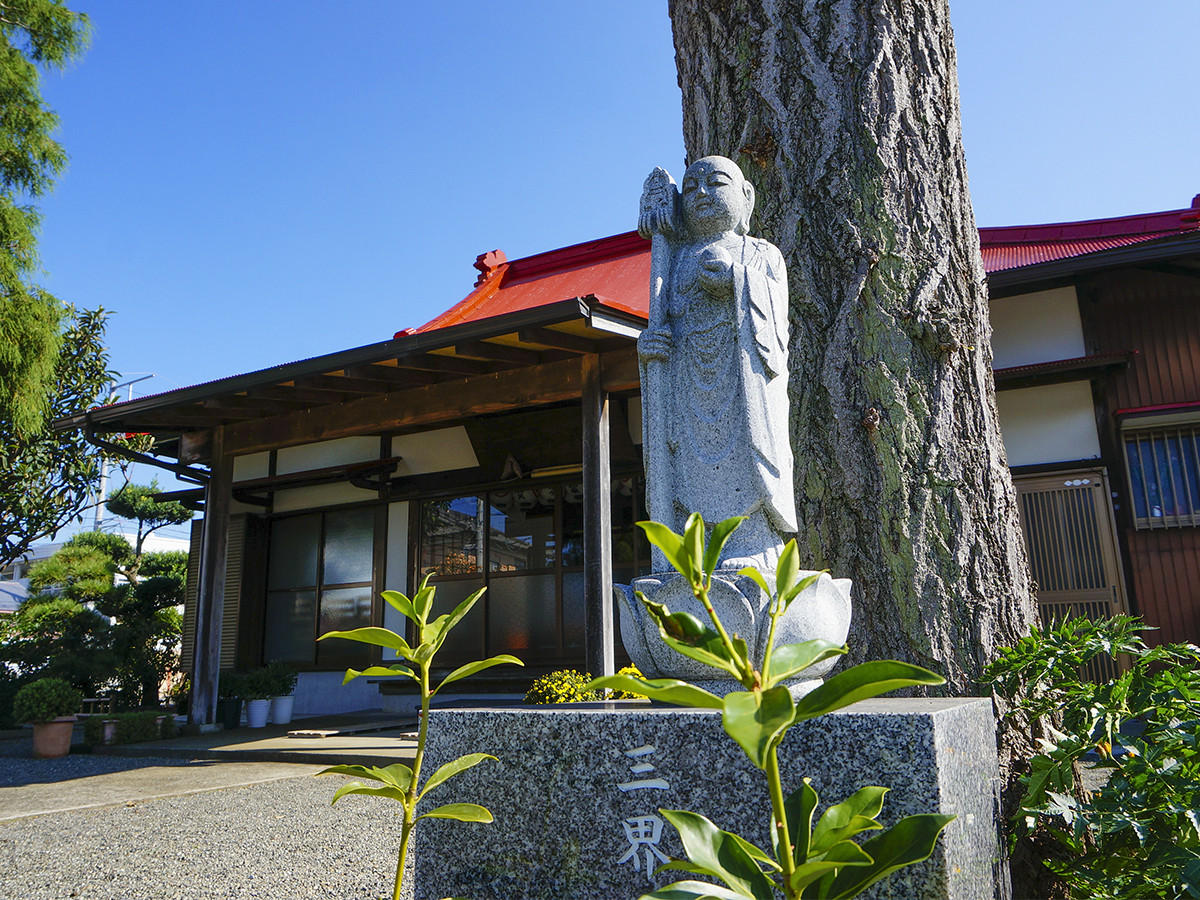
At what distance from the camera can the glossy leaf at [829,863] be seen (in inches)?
30.8

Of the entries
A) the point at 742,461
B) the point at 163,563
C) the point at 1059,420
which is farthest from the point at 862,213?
the point at 163,563

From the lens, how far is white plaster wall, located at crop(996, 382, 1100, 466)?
7.59 m

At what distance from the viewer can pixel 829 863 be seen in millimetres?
790

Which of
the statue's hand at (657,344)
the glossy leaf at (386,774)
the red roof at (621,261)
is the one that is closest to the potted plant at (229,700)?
the red roof at (621,261)

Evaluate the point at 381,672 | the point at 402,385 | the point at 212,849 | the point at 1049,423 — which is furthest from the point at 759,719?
the point at 402,385

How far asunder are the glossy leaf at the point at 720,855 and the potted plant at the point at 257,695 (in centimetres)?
1033

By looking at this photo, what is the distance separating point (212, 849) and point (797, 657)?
4.74 meters

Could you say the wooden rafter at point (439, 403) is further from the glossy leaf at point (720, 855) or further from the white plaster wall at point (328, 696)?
the glossy leaf at point (720, 855)

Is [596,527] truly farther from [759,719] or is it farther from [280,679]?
[759,719]

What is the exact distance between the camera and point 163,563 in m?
18.0

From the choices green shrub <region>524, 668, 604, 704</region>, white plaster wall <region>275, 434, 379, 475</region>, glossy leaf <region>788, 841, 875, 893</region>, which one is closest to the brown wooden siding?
green shrub <region>524, 668, 604, 704</region>

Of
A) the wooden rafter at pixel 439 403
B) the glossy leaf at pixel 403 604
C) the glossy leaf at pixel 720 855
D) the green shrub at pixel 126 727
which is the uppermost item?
the wooden rafter at pixel 439 403

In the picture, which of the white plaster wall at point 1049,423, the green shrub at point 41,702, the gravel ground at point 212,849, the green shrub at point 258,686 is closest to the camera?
the gravel ground at point 212,849

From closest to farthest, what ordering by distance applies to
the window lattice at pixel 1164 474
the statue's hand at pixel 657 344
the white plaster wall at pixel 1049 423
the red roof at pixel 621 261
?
the statue's hand at pixel 657 344, the window lattice at pixel 1164 474, the white plaster wall at pixel 1049 423, the red roof at pixel 621 261
